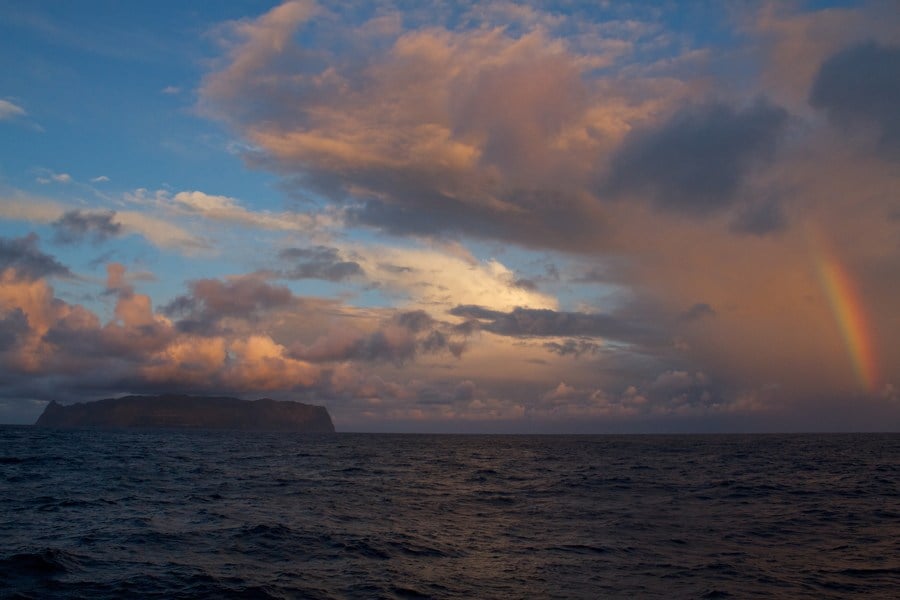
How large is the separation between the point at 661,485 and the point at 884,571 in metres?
25.9

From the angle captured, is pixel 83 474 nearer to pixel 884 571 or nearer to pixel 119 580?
pixel 119 580

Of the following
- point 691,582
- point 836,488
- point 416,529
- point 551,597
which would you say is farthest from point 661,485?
point 551,597

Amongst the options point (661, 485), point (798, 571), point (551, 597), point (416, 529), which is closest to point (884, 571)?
point (798, 571)

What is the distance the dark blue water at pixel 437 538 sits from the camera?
18453 mm

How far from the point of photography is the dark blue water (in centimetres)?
1845

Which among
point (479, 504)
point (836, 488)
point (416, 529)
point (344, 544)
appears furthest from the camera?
point (836, 488)

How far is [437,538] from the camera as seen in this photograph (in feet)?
85.3

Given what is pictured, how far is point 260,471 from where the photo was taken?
54.6 metres

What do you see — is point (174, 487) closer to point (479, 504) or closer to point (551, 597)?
point (479, 504)

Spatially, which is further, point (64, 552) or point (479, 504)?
point (479, 504)

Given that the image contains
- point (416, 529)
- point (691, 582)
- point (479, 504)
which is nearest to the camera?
point (691, 582)

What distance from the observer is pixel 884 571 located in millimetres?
20344

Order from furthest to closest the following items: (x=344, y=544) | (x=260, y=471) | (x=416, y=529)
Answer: (x=260, y=471), (x=416, y=529), (x=344, y=544)

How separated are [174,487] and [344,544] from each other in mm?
20782
